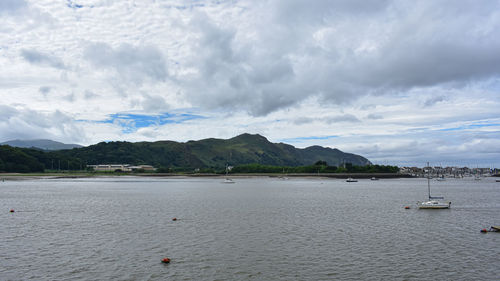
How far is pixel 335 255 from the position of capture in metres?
32.7

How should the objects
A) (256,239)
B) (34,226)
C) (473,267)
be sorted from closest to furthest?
(473,267)
(256,239)
(34,226)

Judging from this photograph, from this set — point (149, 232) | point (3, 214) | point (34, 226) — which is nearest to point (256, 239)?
point (149, 232)

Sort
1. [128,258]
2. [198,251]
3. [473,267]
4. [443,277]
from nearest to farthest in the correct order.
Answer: [443,277]
[473,267]
[128,258]
[198,251]

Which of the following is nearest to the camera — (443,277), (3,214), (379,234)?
(443,277)

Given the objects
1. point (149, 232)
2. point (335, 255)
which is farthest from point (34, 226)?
point (335, 255)

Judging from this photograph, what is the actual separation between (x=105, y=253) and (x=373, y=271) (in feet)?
73.4

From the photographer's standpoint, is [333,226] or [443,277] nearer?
[443,277]

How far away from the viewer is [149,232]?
44.0 meters

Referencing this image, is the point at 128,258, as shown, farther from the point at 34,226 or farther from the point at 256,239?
the point at 34,226

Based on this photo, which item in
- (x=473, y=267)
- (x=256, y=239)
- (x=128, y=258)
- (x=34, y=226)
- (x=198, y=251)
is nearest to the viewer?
(x=473, y=267)

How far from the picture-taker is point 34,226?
47094 mm

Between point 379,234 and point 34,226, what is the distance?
41.7 meters

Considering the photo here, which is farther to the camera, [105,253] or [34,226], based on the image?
[34,226]

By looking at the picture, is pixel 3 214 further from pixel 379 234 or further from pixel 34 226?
pixel 379 234
